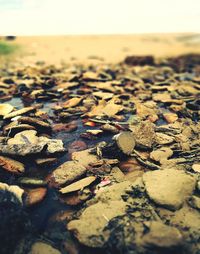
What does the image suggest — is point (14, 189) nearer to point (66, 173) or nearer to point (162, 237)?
point (66, 173)

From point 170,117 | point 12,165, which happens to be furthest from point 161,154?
point 12,165

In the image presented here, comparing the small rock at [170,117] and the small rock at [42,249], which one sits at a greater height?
the small rock at [170,117]

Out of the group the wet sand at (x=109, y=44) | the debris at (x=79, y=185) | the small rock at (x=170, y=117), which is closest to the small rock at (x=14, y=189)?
the debris at (x=79, y=185)

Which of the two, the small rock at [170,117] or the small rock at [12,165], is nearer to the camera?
the small rock at [12,165]

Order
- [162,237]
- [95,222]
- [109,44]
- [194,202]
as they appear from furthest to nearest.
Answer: [109,44] → [194,202] → [95,222] → [162,237]

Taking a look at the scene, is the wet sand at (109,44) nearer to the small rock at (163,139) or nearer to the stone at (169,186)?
the small rock at (163,139)

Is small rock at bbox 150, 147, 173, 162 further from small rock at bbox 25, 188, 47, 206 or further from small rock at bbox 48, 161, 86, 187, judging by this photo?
small rock at bbox 25, 188, 47, 206

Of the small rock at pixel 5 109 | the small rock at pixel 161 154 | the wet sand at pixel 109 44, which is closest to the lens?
the small rock at pixel 161 154

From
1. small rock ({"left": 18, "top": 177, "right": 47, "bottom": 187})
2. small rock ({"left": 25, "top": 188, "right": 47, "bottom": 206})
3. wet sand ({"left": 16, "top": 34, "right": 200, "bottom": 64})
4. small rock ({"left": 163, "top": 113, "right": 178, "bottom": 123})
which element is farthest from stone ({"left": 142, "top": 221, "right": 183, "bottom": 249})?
wet sand ({"left": 16, "top": 34, "right": 200, "bottom": 64})

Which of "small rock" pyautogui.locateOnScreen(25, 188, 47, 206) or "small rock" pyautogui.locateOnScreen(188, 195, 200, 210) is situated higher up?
"small rock" pyautogui.locateOnScreen(25, 188, 47, 206)
